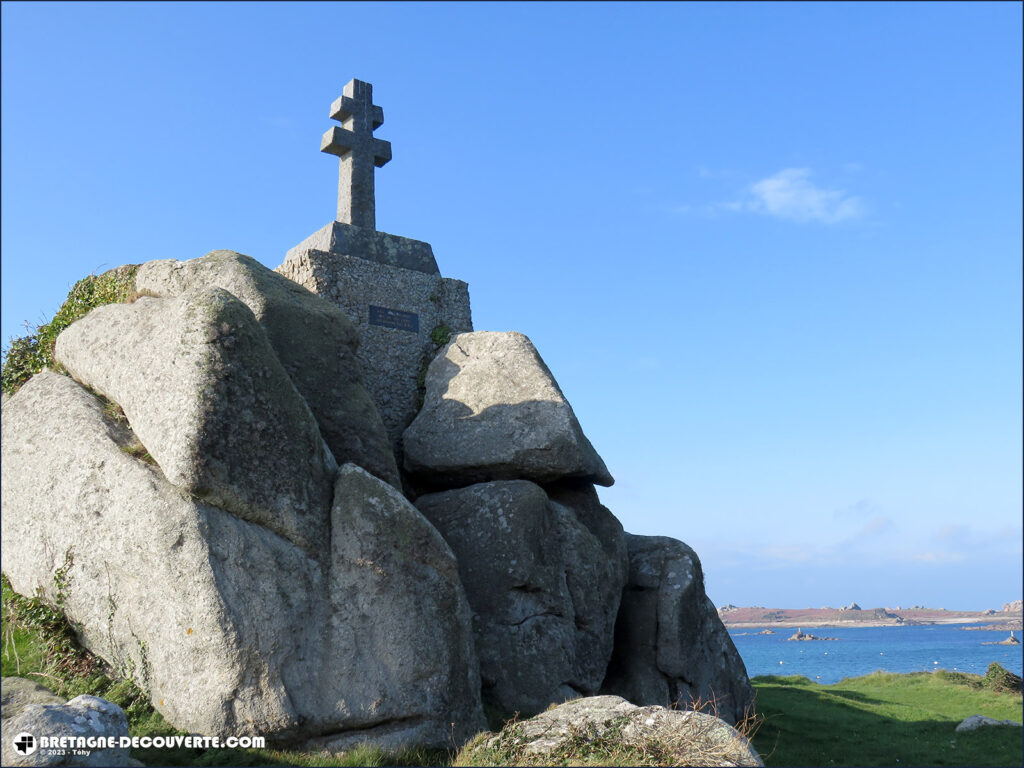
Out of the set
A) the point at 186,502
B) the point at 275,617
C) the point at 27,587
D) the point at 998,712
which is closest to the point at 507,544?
the point at 275,617

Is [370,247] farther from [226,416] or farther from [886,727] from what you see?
[886,727]

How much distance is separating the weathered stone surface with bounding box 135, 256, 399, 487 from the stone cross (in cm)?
382

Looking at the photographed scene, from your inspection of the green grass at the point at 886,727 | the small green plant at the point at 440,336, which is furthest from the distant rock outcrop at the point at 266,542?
the green grass at the point at 886,727

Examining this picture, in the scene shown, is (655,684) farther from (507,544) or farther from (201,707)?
(201,707)

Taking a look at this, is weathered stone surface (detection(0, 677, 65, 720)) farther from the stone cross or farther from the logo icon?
the stone cross

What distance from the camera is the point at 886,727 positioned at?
68.2 ft

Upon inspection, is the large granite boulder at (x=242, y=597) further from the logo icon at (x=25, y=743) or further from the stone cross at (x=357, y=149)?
the stone cross at (x=357, y=149)

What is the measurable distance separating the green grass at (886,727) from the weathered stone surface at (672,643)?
1396mm

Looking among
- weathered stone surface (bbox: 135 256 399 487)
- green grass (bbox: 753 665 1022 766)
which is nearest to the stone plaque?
weathered stone surface (bbox: 135 256 399 487)

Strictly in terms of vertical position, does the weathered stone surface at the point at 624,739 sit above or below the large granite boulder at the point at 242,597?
below

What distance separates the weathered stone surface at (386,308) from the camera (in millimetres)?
16234

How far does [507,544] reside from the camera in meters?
13.3

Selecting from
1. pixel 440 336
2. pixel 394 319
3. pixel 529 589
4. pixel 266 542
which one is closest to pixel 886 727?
pixel 529 589

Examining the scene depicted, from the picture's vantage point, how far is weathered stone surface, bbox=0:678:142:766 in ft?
Answer: 24.9
